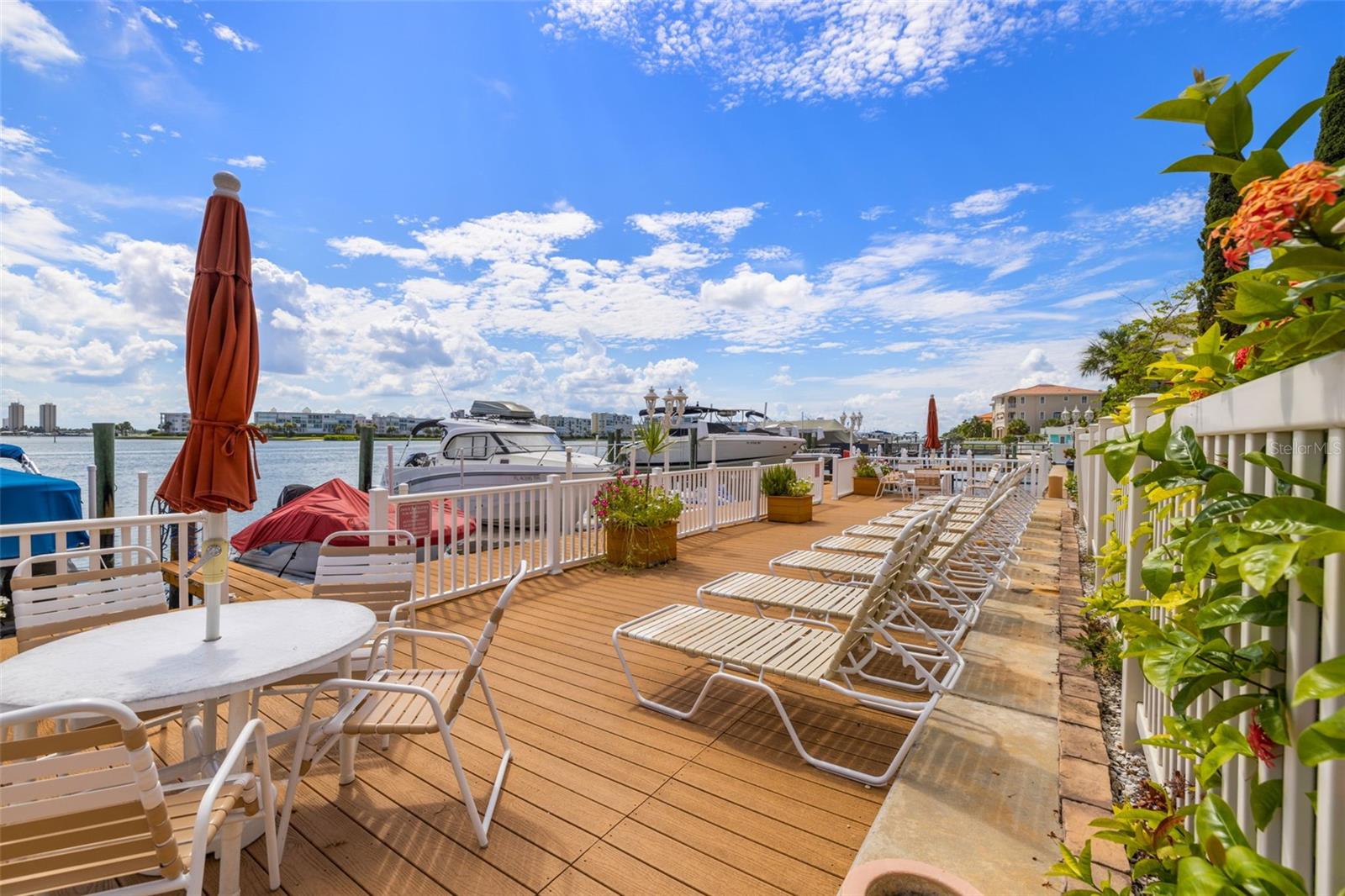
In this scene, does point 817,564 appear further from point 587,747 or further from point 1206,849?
point 1206,849

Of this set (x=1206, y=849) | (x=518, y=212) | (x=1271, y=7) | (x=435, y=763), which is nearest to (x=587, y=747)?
(x=435, y=763)

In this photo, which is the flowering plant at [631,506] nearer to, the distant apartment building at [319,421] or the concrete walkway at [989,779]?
the concrete walkway at [989,779]

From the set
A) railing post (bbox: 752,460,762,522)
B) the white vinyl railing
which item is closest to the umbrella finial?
the white vinyl railing

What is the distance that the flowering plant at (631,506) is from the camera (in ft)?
20.8

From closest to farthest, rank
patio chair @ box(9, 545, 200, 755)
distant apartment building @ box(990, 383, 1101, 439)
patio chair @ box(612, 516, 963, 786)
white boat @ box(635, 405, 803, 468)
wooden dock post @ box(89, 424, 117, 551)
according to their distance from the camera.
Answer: patio chair @ box(9, 545, 200, 755), patio chair @ box(612, 516, 963, 786), wooden dock post @ box(89, 424, 117, 551), white boat @ box(635, 405, 803, 468), distant apartment building @ box(990, 383, 1101, 439)

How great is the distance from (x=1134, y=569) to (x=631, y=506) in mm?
4578

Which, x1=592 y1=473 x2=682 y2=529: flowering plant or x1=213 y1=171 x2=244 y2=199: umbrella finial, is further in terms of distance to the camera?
x1=592 y1=473 x2=682 y2=529: flowering plant

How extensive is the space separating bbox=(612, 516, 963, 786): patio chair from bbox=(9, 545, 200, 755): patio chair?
215 cm

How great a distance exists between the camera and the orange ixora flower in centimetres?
81

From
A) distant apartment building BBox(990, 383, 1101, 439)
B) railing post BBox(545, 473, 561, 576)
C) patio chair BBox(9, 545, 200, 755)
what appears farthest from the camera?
distant apartment building BBox(990, 383, 1101, 439)

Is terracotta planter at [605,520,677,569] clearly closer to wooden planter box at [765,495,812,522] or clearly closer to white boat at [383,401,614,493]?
wooden planter box at [765,495,812,522]

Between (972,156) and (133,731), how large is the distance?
13.4m

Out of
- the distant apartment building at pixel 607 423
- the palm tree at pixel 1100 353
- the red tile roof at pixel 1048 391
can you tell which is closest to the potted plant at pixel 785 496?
the distant apartment building at pixel 607 423

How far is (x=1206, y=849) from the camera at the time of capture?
982mm
